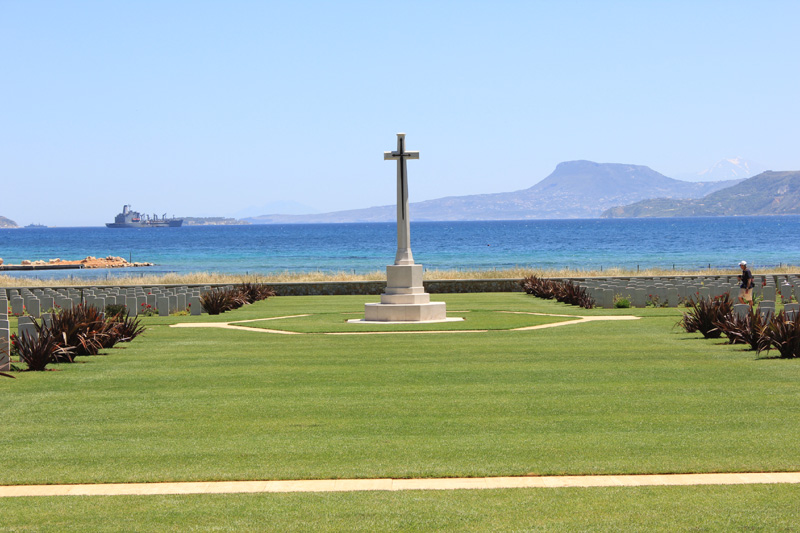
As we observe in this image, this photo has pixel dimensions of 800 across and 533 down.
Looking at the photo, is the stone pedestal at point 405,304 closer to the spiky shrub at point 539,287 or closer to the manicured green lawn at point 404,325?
the manicured green lawn at point 404,325

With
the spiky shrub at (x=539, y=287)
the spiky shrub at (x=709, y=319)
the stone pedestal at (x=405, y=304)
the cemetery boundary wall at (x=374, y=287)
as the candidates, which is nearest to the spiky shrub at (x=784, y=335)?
the spiky shrub at (x=709, y=319)

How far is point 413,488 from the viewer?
7277mm

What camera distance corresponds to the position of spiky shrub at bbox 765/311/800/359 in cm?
1398

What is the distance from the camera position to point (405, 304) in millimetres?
22531

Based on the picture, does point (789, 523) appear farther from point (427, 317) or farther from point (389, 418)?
point (427, 317)

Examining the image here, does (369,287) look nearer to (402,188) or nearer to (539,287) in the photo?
(539,287)

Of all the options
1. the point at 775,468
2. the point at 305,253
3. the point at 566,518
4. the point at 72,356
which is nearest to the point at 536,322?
the point at 72,356

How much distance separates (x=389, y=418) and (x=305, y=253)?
96.3 metres

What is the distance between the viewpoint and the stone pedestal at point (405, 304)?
22.3m

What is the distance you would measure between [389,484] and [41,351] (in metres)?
8.90

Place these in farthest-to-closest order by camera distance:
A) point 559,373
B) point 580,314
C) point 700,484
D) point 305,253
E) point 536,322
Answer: point 305,253, point 580,314, point 536,322, point 559,373, point 700,484

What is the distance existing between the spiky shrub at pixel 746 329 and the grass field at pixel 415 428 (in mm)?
321

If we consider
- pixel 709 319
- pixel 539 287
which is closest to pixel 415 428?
pixel 709 319

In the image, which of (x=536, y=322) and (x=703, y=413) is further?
(x=536, y=322)
